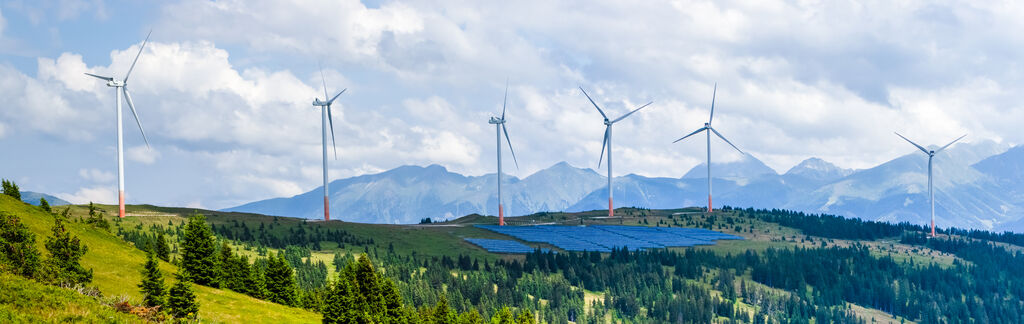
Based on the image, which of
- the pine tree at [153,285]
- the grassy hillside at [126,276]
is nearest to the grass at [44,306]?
the pine tree at [153,285]

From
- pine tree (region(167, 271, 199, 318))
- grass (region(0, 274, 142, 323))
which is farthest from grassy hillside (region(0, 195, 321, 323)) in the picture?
grass (region(0, 274, 142, 323))

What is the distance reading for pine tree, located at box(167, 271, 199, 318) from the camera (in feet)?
295

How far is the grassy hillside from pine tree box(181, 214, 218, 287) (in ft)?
8.37

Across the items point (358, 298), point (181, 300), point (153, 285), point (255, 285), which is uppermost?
point (153, 285)

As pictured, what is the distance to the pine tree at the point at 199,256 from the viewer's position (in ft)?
374

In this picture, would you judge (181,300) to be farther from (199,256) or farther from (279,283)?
(279,283)

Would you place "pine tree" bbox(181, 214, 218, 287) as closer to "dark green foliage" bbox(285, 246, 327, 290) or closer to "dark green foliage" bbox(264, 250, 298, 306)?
"dark green foliage" bbox(264, 250, 298, 306)

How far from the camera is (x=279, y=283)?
129625mm

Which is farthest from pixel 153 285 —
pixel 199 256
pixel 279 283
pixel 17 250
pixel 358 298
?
pixel 279 283

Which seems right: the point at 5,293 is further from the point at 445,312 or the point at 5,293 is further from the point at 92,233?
the point at 445,312

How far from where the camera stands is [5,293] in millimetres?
64938

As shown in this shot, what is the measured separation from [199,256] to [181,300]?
961 inches

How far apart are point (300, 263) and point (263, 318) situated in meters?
95.4

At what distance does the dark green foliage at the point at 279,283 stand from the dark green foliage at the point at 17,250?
42.7 metres
